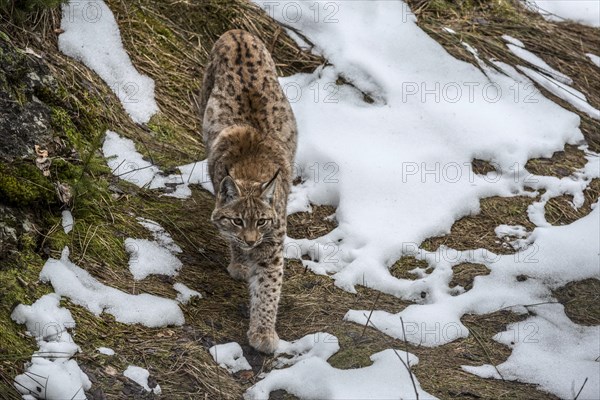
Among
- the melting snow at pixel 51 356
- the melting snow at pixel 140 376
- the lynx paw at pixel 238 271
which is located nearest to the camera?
the melting snow at pixel 51 356

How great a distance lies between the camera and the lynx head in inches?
204

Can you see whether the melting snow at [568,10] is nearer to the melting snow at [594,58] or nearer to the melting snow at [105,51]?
the melting snow at [594,58]

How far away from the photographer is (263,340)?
16.1 ft

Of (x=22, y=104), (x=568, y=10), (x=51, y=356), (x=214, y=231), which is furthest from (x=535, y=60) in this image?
(x=51, y=356)

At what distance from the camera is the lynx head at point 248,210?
5172mm

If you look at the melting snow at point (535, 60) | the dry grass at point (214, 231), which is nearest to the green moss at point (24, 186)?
the dry grass at point (214, 231)

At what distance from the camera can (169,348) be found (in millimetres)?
4621

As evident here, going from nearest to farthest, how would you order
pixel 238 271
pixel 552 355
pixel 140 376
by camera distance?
1. pixel 140 376
2. pixel 552 355
3. pixel 238 271

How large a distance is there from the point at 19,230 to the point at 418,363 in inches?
95.9

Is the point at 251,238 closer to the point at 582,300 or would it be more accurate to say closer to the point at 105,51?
the point at 582,300

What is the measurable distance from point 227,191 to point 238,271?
72 centimetres

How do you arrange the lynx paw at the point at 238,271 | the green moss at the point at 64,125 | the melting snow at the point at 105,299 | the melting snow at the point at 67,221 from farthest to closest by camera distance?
the lynx paw at the point at 238,271 < the green moss at the point at 64,125 < the melting snow at the point at 67,221 < the melting snow at the point at 105,299

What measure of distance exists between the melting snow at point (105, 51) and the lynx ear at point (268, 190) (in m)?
1.84

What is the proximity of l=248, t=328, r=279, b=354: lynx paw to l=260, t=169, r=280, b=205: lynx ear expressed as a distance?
0.84 m
